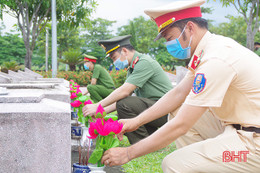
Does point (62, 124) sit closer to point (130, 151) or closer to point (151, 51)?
point (130, 151)

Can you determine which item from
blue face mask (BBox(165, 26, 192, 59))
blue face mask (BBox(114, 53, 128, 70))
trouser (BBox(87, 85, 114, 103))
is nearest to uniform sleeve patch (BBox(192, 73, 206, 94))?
blue face mask (BBox(165, 26, 192, 59))

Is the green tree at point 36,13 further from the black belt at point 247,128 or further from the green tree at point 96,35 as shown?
the green tree at point 96,35

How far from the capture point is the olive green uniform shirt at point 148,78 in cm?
426

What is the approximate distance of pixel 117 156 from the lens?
2.11 metres

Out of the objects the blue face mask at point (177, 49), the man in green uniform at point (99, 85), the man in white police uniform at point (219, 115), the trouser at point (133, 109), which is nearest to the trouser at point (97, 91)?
the man in green uniform at point (99, 85)

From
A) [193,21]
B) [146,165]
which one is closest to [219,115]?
[193,21]

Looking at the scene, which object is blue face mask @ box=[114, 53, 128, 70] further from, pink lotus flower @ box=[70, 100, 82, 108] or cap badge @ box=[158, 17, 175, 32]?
cap badge @ box=[158, 17, 175, 32]

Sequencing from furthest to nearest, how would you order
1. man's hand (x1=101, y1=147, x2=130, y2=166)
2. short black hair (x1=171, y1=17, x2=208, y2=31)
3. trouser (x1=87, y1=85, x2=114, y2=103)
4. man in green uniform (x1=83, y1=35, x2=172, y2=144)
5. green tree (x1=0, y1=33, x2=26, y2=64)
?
green tree (x1=0, y1=33, x2=26, y2=64) → trouser (x1=87, y1=85, x2=114, y2=103) → man in green uniform (x1=83, y1=35, x2=172, y2=144) → short black hair (x1=171, y1=17, x2=208, y2=31) → man's hand (x1=101, y1=147, x2=130, y2=166)

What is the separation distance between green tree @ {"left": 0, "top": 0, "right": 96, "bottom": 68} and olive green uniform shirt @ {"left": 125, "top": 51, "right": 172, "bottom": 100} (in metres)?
12.8

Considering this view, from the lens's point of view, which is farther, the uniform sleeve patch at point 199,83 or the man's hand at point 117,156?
the man's hand at point 117,156

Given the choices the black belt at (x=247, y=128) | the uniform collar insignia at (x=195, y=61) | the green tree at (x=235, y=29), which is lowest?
the green tree at (x=235, y=29)

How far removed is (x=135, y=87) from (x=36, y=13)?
13.9 meters

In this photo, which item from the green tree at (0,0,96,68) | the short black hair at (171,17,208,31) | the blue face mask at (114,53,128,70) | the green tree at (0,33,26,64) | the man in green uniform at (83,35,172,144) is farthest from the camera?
the green tree at (0,33,26,64)

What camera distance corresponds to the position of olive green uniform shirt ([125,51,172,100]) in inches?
168
